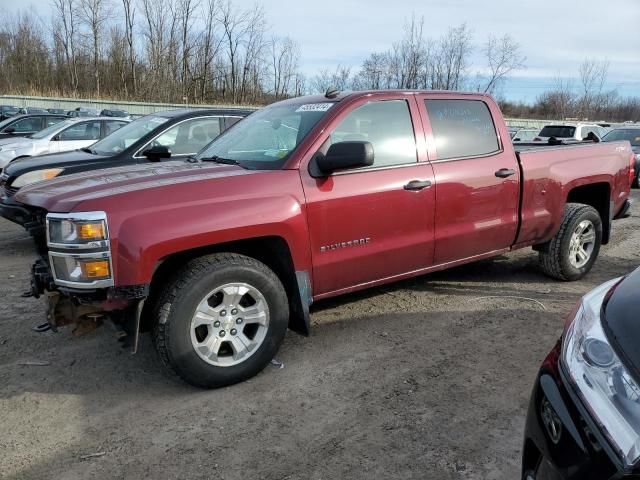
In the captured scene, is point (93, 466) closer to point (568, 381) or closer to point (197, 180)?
point (197, 180)

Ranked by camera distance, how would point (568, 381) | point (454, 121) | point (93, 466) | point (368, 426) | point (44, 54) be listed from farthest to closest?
point (44, 54) → point (454, 121) → point (368, 426) → point (93, 466) → point (568, 381)

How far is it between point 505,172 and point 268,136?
2077 millimetres

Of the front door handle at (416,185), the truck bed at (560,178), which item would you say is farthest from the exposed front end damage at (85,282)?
the truck bed at (560,178)

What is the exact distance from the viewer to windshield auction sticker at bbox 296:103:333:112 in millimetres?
3879

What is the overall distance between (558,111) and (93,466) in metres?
56.5

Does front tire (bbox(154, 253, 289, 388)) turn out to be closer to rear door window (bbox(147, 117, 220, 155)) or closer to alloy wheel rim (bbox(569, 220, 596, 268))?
alloy wheel rim (bbox(569, 220, 596, 268))

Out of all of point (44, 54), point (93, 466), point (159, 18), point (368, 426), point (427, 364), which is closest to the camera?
point (93, 466)

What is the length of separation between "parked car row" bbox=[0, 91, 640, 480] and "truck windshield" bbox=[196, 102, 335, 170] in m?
0.02

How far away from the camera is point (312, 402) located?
313 centimetres

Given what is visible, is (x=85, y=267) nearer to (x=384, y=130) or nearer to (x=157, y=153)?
(x=384, y=130)

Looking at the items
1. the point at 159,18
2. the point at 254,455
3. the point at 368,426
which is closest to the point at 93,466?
the point at 254,455

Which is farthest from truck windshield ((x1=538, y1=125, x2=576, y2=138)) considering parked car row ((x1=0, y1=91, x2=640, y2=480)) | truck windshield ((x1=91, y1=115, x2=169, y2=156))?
truck windshield ((x1=91, y1=115, x2=169, y2=156))

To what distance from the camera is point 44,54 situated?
48500 mm

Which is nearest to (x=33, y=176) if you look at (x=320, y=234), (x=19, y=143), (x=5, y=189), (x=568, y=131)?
(x=5, y=189)
